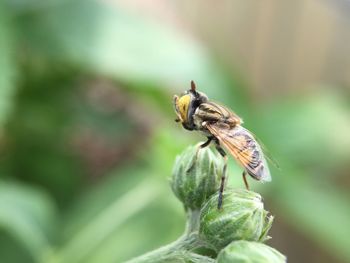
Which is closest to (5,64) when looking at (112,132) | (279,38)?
(112,132)

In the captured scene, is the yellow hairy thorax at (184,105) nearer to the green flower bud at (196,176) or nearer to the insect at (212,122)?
the insect at (212,122)

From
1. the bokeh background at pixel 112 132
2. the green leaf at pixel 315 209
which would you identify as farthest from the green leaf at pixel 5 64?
the green leaf at pixel 315 209

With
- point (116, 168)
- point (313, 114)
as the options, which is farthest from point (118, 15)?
point (313, 114)

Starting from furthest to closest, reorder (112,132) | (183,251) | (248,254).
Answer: (112,132), (183,251), (248,254)

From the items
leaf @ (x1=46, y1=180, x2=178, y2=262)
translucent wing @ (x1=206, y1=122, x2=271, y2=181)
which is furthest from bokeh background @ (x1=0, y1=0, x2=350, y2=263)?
translucent wing @ (x1=206, y1=122, x2=271, y2=181)

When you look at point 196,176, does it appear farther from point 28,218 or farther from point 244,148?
point 28,218

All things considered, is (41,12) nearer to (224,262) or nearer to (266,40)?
(224,262)

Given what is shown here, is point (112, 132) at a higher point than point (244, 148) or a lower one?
higher
